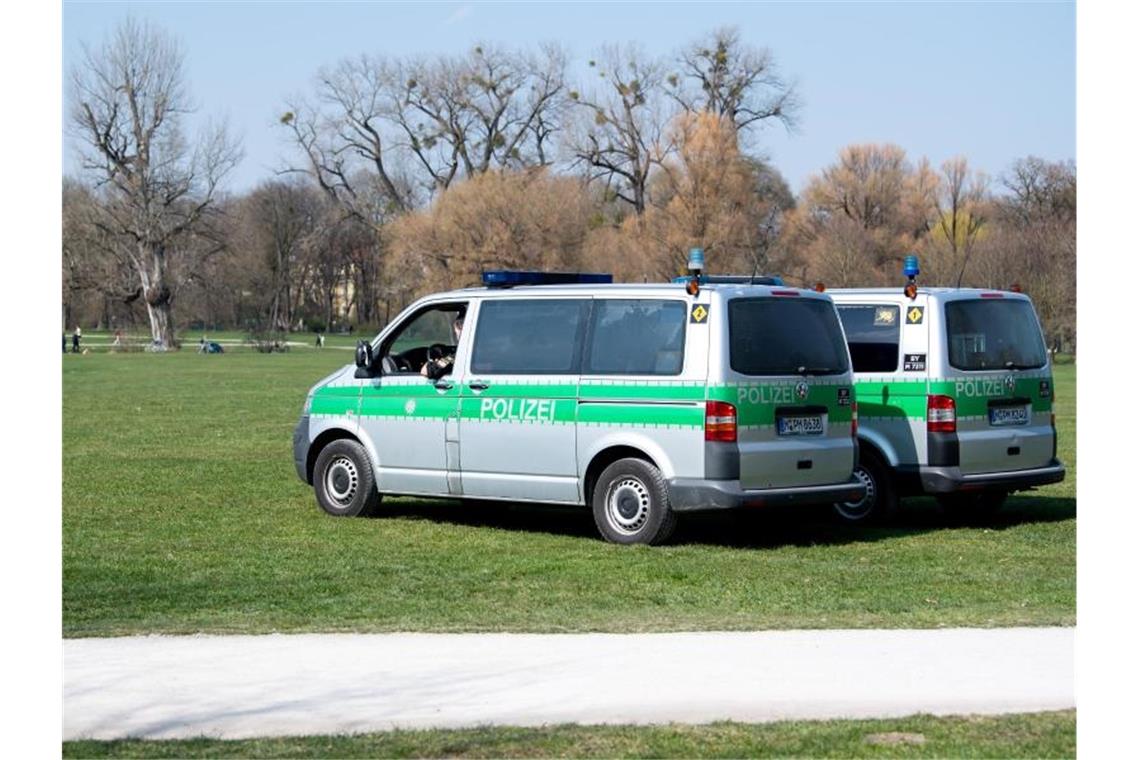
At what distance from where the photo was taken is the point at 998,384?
48.0 ft

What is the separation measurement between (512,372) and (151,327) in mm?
82666

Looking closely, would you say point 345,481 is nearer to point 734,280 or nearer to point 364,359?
point 364,359

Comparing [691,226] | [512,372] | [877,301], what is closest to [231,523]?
[512,372]

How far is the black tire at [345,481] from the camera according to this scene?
15.1m

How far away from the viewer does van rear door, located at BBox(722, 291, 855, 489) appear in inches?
509

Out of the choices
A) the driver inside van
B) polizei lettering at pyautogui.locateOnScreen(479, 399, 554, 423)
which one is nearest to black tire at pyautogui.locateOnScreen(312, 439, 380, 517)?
the driver inside van

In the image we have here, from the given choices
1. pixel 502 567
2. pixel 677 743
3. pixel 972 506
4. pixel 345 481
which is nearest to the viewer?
pixel 677 743

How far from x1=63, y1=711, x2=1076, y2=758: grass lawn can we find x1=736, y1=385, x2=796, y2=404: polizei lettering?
19.7ft

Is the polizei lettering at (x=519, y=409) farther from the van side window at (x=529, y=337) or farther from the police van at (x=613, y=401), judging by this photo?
the van side window at (x=529, y=337)

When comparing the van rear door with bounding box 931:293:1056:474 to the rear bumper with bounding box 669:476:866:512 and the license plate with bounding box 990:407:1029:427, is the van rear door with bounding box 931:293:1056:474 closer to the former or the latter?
the license plate with bounding box 990:407:1029:427

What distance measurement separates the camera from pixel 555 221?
273 ft

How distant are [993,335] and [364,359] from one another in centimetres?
546

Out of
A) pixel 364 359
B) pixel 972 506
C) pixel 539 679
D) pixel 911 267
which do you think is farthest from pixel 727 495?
pixel 539 679

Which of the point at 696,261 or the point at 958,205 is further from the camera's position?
the point at 958,205
